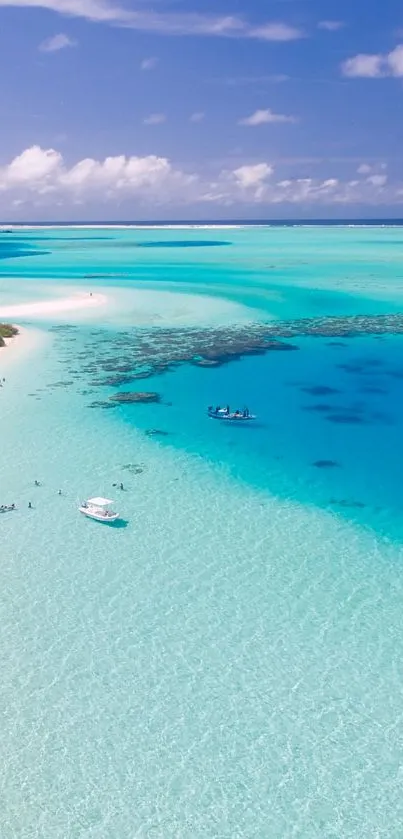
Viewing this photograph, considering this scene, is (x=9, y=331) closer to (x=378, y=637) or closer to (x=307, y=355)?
(x=307, y=355)

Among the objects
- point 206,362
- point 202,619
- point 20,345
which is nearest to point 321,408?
point 206,362

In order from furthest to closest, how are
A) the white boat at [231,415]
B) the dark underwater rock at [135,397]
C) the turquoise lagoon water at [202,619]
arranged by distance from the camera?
the dark underwater rock at [135,397], the white boat at [231,415], the turquoise lagoon water at [202,619]

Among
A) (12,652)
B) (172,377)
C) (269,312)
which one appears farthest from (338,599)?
(269,312)

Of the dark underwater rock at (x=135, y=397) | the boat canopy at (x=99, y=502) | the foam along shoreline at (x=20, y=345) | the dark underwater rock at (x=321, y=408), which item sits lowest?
the boat canopy at (x=99, y=502)

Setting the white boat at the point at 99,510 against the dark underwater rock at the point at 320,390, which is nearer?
the white boat at the point at 99,510

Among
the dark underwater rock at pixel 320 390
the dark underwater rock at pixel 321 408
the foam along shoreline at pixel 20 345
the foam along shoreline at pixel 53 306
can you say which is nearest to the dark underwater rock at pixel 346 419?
the dark underwater rock at pixel 321 408

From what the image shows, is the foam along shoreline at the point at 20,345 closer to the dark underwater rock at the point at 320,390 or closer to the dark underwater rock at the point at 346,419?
the dark underwater rock at the point at 320,390
